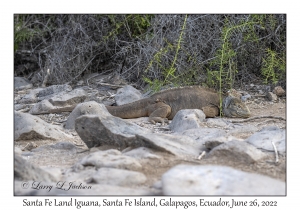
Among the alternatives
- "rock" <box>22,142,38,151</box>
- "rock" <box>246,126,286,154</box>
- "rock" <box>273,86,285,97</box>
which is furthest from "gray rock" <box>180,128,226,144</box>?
"rock" <box>273,86,285,97</box>

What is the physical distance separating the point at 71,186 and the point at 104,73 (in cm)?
714

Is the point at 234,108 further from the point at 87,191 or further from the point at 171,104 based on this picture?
the point at 87,191

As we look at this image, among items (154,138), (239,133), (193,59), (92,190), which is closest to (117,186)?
(92,190)

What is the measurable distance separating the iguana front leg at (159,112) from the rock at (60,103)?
1.30 m

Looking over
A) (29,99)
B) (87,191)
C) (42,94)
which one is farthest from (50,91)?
(87,191)

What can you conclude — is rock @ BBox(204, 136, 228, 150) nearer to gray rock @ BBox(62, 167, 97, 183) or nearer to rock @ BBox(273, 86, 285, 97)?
gray rock @ BBox(62, 167, 97, 183)

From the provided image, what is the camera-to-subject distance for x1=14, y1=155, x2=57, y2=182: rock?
411 cm

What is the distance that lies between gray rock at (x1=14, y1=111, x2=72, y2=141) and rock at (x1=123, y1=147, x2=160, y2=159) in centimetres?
170

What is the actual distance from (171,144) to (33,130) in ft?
6.50

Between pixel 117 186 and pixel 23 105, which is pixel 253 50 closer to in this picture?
pixel 23 105

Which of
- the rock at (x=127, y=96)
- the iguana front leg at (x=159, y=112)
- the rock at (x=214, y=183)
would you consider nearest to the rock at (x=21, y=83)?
the rock at (x=127, y=96)

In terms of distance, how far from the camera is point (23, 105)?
30.0ft

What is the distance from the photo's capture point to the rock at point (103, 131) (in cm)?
521

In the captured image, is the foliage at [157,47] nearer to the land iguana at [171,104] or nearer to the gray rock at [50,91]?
the land iguana at [171,104]
